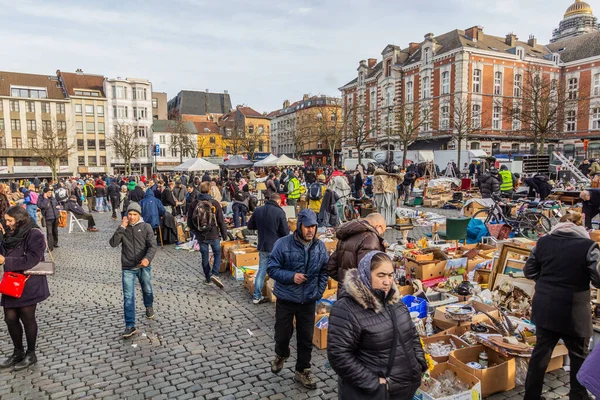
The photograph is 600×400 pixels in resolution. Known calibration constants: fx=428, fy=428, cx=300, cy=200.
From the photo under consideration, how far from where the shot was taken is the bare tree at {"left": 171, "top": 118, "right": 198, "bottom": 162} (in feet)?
165

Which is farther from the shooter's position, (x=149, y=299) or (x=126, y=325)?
(x=149, y=299)

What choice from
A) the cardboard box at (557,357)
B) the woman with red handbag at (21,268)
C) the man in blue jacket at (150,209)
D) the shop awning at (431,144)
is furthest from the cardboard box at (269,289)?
the shop awning at (431,144)

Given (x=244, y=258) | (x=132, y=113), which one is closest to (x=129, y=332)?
(x=244, y=258)

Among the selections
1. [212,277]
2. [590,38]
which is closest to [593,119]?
[590,38]

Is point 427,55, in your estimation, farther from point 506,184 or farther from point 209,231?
point 209,231

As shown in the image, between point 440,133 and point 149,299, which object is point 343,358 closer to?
point 149,299

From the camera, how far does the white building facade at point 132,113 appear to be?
57.1m

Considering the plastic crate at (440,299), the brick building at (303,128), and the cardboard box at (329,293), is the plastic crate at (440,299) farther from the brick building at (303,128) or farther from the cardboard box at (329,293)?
the brick building at (303,128)

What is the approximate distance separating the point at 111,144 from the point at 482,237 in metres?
54.2

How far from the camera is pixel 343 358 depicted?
259 cm

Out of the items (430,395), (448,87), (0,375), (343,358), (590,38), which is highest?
(590,38)

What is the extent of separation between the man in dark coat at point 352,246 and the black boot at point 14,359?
12.4ft

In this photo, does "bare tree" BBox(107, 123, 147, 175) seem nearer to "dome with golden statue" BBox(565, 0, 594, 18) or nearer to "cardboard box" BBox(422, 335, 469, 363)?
"cardboard box" BBox(422, 335, 469, 363)

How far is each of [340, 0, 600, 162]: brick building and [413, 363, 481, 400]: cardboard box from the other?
36137mm
